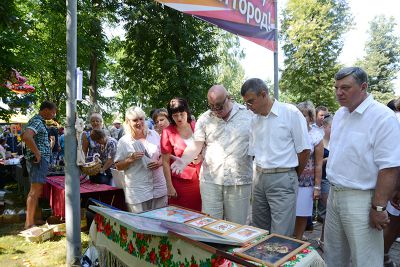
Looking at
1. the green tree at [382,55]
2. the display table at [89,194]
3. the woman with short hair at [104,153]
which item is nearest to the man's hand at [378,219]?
the display table at [89,194]

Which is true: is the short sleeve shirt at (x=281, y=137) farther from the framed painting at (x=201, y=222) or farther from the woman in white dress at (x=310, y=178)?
the woman in white dress at (x=310, y=178)

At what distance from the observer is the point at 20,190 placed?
7941 millimetres

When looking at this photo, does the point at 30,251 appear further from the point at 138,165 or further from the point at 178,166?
the point at 178,166

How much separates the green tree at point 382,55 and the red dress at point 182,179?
112ft

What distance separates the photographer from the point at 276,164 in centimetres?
263

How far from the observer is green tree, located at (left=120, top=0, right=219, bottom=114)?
Result: 54.7 feet

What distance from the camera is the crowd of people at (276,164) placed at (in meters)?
2.16

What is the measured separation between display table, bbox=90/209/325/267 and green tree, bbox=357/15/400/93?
3516 cm

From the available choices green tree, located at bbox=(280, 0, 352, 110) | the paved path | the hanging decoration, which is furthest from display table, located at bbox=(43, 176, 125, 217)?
green tree, located at bbox=(280, 0, 352, 110)

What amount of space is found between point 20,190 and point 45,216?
8.65 feet

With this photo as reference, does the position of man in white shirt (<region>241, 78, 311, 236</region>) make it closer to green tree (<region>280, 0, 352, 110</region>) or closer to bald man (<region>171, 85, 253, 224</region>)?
bald man (<region>171, 85, 253, 224</region>)

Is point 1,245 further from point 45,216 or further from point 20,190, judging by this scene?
point 20,190

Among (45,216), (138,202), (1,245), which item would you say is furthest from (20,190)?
(138,202)

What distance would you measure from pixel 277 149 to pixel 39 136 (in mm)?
3692
